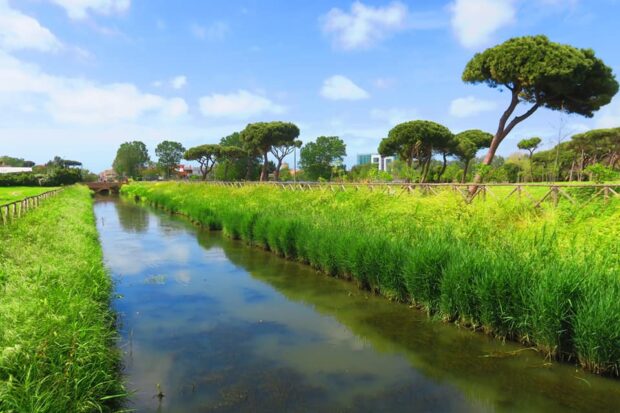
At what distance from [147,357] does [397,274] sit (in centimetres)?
559

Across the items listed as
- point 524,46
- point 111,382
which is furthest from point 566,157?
point 111,382

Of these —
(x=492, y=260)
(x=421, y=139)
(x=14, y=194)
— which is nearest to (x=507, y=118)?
(x=492, y=260)

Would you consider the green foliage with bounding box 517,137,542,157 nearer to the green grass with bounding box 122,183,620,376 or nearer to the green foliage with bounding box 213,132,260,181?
the green grass with bounding box 122,183,620,376

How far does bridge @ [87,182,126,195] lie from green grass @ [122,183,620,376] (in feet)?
236

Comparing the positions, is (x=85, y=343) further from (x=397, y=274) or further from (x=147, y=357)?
(x=397, y=274)

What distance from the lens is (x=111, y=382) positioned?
529 centimetres

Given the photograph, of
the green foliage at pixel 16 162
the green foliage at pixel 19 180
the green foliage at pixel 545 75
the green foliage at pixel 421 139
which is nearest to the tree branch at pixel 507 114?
the green foliage at pixel 545 75

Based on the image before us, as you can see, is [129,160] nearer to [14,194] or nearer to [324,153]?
[324,153]

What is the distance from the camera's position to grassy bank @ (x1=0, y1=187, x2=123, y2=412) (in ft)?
14.3

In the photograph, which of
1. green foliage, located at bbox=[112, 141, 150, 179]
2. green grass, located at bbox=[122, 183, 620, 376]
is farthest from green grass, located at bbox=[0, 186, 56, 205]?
green foliage, located at bbox=[112, 141, 150, 179]

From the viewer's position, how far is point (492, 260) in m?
8.20

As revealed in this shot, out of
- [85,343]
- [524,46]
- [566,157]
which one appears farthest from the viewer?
[566,157]

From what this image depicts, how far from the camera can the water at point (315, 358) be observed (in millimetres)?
5949

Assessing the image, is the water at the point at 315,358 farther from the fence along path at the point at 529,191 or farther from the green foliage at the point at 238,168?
the green foliage at the point at 238,168
